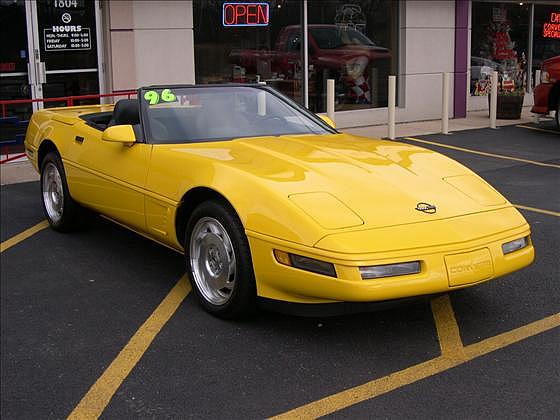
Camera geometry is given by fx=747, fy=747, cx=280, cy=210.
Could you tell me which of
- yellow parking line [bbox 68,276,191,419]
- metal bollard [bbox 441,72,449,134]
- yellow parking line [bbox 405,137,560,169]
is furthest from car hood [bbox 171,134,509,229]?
metal bollard [bbox 441,72,449,134]

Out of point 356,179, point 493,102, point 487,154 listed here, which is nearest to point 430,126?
point 493,102

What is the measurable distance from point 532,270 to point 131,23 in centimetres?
794

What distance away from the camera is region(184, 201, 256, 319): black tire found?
4133 mm

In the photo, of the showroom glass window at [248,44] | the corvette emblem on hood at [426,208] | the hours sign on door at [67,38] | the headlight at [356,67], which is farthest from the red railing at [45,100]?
the corvette emblem on hood at [426,208]

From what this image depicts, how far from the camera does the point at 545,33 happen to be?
18141 millimetres

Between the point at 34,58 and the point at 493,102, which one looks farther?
the point at 493,102

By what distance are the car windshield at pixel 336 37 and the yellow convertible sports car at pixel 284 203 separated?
8.08 m

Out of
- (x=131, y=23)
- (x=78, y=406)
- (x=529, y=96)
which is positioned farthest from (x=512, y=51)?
(x=78, y=406)

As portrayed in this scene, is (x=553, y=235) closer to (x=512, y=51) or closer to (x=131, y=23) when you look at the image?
(x=131, y=23)

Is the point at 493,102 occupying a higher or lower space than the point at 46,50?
lower

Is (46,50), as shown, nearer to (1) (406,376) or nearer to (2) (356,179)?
(2) (356,179)

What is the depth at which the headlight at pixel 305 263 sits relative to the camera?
373cm

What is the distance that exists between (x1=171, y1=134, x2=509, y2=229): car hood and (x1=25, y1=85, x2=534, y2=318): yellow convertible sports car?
0.03ft

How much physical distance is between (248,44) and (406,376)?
10.0 metres
